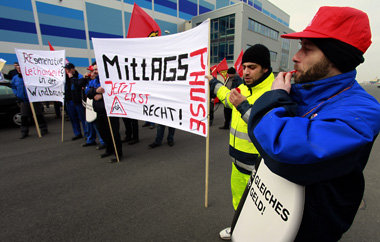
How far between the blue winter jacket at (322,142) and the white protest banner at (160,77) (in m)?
1.46

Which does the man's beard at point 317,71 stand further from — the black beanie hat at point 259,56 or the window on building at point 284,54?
the window on building at point 284,54

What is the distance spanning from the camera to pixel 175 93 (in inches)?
104

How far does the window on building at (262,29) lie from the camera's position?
80.2 feet

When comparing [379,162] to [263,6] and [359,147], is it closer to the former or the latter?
[359,147]

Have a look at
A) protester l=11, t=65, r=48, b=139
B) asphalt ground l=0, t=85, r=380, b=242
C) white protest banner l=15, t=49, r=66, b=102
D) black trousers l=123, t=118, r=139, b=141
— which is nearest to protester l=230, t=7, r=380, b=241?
asphalt ground l=0, t=85, r=380, b=242

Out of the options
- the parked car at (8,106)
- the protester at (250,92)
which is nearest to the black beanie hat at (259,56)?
the protester at (250,92)

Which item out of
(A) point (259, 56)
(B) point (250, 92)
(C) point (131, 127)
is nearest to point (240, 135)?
(B) point (250, 92)

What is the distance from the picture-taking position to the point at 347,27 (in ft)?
2.48

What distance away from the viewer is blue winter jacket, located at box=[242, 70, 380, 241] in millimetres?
648

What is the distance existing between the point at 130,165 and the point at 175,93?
81.9 inches

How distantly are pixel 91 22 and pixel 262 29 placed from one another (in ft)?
73.1

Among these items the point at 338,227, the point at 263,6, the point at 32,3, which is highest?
the point at 263,6

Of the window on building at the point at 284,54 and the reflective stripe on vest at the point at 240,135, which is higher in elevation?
the window on building at the point at 284,54

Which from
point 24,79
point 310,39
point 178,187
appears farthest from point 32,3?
point 310,39
